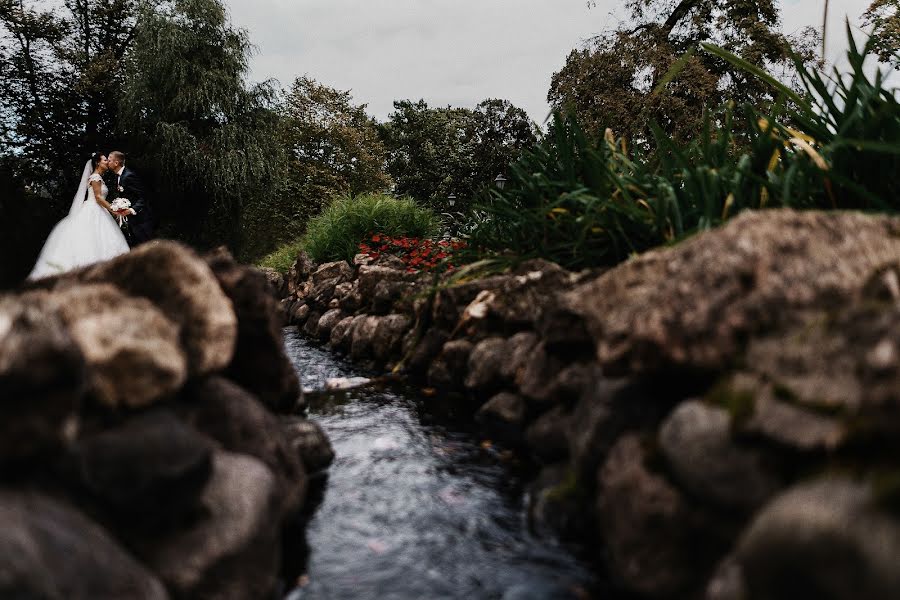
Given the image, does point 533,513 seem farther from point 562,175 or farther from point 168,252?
point 562,175

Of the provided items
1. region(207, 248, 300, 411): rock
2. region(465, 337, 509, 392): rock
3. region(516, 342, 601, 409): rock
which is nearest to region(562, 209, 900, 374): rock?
region(516, 342, 601, 409): rock

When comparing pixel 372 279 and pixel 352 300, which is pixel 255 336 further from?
pixel 352 300

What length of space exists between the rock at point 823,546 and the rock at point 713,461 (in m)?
0.16

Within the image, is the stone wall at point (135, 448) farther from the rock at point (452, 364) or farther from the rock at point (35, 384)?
the rock at point (452, 364)

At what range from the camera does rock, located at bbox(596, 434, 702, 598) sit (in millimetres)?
1820

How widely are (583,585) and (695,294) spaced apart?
1088mm

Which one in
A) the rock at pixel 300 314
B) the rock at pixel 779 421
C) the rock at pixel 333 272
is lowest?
the rock at pixel 779 421

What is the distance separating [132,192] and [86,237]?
1443mm

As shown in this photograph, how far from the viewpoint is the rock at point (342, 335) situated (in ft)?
24.5

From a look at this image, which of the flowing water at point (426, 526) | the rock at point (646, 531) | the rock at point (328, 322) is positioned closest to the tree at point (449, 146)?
the rock at point (328, 322)

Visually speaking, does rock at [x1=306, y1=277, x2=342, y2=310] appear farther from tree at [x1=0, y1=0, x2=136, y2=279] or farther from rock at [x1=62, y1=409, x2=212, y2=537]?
tree at [x1=0, y1=0, x2=136, y2=279]

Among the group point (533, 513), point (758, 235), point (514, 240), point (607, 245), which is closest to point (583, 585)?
point (533, 513)

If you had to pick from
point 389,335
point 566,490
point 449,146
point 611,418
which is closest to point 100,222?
point 389,335

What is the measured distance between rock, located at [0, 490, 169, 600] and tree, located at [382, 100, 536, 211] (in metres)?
23.8
